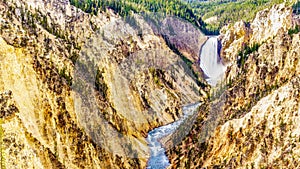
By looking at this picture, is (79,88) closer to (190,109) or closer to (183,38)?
(190,109)

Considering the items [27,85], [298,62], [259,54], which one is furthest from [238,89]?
[27,85]

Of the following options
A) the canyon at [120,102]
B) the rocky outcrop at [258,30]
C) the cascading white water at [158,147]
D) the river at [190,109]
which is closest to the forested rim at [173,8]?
the rocky outcrop at [258,30]

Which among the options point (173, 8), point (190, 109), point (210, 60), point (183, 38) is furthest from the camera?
point (173, 8)

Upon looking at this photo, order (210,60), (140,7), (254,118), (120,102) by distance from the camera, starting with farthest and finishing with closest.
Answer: (140,7)
(210,60)
(120,102)
(254,118)

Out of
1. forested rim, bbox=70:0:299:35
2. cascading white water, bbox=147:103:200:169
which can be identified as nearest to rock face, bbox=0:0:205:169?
cascading white water, bbox=147:103:200:169

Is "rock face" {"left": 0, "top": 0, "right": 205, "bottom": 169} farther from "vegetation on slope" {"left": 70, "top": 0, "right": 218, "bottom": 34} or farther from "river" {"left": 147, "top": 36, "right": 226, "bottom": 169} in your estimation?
"vegetation on slope" {"left": 70, "top": 0, "right": 218, "bottom": 34}

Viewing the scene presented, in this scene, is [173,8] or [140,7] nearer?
[140,7]

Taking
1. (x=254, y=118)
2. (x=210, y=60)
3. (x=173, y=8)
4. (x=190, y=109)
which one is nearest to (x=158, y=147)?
(x=190, y=109)
